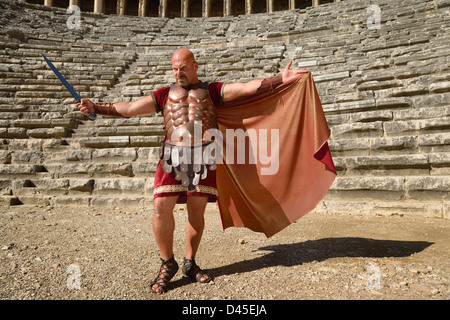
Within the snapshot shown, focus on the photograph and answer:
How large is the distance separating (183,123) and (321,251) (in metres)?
1.79

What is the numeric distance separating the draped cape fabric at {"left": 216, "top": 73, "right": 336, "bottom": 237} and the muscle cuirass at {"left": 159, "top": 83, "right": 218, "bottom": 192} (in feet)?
1.13

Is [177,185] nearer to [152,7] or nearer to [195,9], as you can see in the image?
[195,9]

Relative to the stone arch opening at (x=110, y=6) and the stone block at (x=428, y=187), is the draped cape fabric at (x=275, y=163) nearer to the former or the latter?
the stone block at (x=428, y=187)

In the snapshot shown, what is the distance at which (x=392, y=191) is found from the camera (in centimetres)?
410

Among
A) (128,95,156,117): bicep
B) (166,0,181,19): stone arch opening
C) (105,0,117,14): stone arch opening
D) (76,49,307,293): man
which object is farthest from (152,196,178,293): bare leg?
(105,0,117,14): stone arch opening

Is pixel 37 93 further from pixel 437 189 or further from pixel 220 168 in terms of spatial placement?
pixel 437 189

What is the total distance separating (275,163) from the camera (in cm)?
263

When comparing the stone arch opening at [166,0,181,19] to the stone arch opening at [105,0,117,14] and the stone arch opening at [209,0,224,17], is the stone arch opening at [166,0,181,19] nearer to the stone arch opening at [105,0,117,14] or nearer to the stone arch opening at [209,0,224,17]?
the stone arch opening at [209,0,224,17]

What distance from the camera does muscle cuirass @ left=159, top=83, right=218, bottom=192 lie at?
2.17 metres

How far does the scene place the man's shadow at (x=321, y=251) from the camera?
7.96ft
